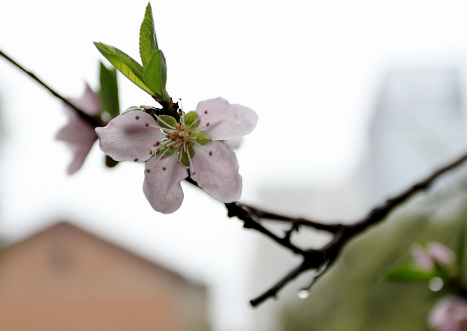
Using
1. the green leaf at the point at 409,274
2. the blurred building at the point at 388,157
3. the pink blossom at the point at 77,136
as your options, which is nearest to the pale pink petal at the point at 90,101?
the pink blossom at the point at 77,136

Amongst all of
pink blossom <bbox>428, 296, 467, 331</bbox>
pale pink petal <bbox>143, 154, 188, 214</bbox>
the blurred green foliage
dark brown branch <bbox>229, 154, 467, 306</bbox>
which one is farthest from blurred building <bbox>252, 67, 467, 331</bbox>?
pale pink petal <bbox>143, 154, 188, 214</bbox>

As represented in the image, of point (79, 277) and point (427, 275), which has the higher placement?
point (427, 275)

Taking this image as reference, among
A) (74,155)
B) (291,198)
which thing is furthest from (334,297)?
(74,155)

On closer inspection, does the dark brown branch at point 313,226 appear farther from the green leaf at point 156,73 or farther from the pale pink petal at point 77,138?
the pale pink petal at point 77,138

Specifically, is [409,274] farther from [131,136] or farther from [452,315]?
[131,136]

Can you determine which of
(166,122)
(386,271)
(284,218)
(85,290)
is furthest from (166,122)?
(85,290)

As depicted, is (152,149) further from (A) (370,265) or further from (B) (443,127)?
(B) (443,127)

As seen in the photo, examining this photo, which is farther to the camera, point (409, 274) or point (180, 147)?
point (409, 274)
